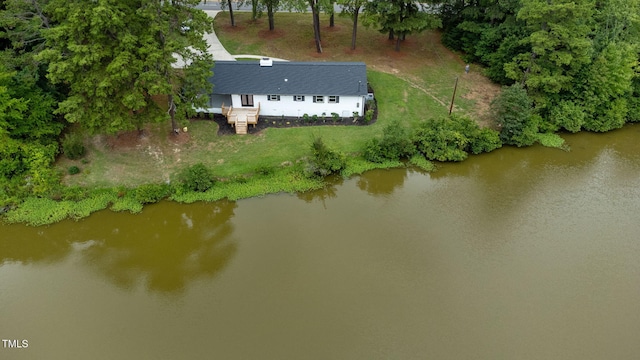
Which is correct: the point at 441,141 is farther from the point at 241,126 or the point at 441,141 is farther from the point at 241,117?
the point at 241,117

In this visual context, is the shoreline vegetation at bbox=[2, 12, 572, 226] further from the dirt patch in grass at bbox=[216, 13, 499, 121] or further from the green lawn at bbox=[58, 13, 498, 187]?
the dirt patch in grass at bbox=[216, 13, 499, 121]

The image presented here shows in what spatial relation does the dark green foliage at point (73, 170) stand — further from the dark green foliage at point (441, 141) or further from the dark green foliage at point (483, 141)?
the dark green foliage at point (483, 141)

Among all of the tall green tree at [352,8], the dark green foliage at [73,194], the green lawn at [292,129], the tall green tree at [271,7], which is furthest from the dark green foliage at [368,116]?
the dark green foliage at [73,194]

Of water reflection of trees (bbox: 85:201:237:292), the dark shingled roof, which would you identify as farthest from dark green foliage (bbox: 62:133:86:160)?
the dark shingled roof

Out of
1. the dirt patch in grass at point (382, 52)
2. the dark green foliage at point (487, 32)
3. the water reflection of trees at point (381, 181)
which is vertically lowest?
the water reflection of trees at point (381, 181)

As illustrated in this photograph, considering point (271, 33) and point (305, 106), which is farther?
point (271, 33)

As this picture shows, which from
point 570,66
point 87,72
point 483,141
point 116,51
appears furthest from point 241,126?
point 570,66
